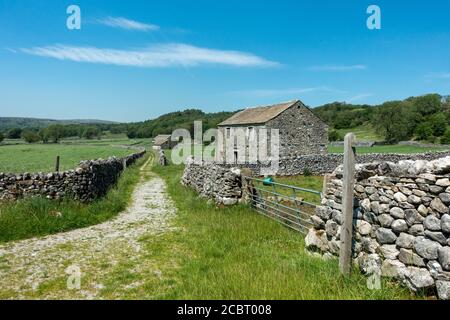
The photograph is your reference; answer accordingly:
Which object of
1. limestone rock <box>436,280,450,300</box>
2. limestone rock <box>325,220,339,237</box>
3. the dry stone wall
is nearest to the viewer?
limestone rock <box>436,280,450,300</box>

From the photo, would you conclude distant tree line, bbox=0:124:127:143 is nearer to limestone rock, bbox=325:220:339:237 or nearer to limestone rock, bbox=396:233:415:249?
limestone rock, bbox=325:220:339:237

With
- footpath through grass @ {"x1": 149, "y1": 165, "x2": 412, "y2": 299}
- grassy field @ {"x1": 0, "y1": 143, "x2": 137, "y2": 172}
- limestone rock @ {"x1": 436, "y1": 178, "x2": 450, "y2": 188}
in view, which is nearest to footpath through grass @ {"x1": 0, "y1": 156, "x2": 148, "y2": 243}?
footpath through grass @ {"x1": 149, "y1": 165, "x2": 412, "y2": 299}

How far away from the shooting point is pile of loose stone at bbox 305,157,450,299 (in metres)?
4.18

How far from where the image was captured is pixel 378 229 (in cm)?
508

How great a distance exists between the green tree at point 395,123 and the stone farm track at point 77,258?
266 ft

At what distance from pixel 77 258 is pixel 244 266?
372cm

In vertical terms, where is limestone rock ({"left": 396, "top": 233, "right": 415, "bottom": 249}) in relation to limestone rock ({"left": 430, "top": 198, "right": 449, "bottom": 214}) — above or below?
below

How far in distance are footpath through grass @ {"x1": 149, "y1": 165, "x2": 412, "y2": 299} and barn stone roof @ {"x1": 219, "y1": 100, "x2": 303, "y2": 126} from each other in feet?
76.2

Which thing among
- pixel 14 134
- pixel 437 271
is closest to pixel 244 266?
pixel 437 271

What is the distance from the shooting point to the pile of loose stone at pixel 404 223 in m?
4.18

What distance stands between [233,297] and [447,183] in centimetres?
325

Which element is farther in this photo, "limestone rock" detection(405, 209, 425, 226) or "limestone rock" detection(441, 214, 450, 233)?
"limestone rock" detection(405, 209, 425, 226)
